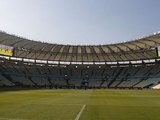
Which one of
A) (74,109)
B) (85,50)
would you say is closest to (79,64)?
(85,50)

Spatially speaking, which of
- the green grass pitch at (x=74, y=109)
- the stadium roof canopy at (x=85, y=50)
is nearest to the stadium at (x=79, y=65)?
the stadium roof canopy at (x=85, y=50)

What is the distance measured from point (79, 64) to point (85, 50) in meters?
12.0

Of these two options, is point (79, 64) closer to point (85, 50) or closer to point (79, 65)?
point (79, 65)

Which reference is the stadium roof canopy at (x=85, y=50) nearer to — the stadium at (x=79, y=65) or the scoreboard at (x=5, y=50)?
the stadium at (x=79, y=65)

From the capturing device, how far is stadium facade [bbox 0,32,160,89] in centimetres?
7150

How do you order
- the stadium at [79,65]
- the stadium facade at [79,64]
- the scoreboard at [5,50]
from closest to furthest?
the scoreboard at [5,50] → the stadium at [79,65] → the stadium facade at [79,64]

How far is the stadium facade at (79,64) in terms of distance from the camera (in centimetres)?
7150

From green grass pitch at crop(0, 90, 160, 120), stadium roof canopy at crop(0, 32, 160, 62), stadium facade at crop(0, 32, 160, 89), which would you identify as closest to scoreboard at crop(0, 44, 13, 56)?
stadium facade at crop(0, 32, 160, 89)

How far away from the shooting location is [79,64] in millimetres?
91250

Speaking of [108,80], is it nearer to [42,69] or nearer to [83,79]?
[83,79]

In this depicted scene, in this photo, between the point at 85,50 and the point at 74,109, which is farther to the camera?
the point at 85,50

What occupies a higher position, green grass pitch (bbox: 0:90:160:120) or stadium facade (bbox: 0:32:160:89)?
stadium facade (bbox: 0:32:160:89)

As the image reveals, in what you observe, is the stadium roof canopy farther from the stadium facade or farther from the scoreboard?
the scoreboard

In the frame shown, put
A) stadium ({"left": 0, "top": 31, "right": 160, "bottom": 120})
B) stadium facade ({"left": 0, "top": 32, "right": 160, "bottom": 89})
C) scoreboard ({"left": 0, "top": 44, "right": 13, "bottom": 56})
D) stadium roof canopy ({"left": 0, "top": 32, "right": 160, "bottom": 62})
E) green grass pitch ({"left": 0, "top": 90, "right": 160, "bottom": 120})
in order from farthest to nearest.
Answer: stadium facade ({"left": 0, "top": 32, "right": 160, "bottom": 89}), stadium ({"left": 0, "top": 31, "right": 160, "bottom": 120}), scoreboard ({"left": 0, "top": 44, "right": 13, "bottom": 56}), stadium roof canopy ({"left": 0, "top": 32, "right": 160, "bottom": 62}), green grass pitch ({"left": 0, "top": 90, "right": 160, "bottom": 120})
